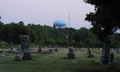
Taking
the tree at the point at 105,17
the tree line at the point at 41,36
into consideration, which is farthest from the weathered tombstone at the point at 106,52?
the tree line at the point at 41,36

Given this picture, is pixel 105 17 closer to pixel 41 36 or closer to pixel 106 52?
pixel 106 52

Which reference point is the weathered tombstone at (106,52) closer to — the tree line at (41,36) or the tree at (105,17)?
the tree at (105,17)

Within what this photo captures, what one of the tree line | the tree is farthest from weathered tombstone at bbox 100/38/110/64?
the tree line

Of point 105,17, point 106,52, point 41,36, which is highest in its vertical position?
point 41,36

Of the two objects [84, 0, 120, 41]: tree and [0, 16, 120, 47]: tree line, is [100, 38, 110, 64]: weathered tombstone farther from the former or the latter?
[0, 16, 120, 47]: tree line

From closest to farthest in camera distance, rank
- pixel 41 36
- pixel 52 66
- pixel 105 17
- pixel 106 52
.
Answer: pixel 105 17 < pixel 52 66 < pixel 106 52 < pixel 41 36

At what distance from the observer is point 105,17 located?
12273mm

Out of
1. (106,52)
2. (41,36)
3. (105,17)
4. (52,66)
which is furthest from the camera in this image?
(41,36)

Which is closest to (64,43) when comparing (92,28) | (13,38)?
(13,38)

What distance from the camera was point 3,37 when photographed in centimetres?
3466

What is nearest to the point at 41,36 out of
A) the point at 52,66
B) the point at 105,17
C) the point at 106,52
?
the point at 106,52

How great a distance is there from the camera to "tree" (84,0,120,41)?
10.0 metres

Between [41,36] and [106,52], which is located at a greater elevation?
[41,36]

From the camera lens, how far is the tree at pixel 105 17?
10.0 meters
